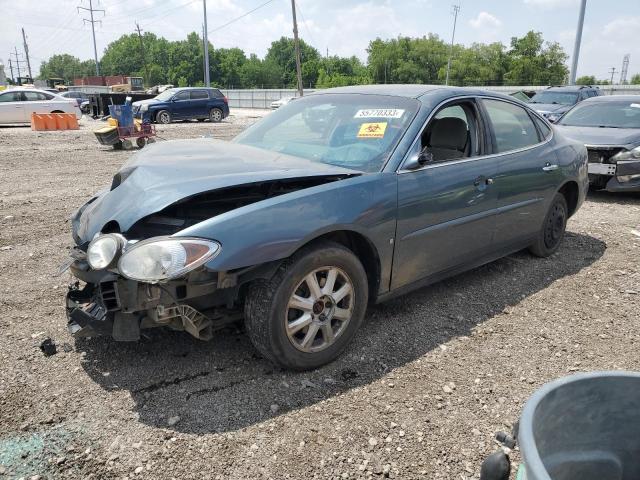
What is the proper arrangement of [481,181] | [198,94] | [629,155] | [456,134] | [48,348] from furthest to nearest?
[198,94] < [629,155] < [456,134] < [481,181] < [48,348]

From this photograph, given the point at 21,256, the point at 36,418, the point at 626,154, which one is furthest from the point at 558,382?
the point at 626,154

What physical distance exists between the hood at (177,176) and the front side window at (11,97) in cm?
1974

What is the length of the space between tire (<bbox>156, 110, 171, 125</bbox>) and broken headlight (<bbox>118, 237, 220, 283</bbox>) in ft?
71.5

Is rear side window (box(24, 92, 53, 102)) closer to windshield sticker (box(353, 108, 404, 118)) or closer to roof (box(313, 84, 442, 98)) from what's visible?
roof (box(313, 84, 442, 98))

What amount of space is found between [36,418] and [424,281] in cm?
245

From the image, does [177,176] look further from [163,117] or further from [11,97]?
[163,117]

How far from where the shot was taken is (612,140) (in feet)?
24.9

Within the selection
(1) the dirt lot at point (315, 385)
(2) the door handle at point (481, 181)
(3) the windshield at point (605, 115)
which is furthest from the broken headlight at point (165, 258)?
(3) the windshield at point (605, 115)

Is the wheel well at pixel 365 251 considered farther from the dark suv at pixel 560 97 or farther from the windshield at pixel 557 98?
the windshield at pixel 557 98

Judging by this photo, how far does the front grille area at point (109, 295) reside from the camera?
2660mm

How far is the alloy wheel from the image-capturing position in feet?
9.50

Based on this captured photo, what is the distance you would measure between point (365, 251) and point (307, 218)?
1.91 ft

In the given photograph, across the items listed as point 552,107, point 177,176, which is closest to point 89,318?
point 177,176

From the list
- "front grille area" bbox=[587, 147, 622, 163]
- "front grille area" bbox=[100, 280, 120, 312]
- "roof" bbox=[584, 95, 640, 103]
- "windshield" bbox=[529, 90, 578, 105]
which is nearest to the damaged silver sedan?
"front grille area" bbox=[100, 280, 120, 312]
